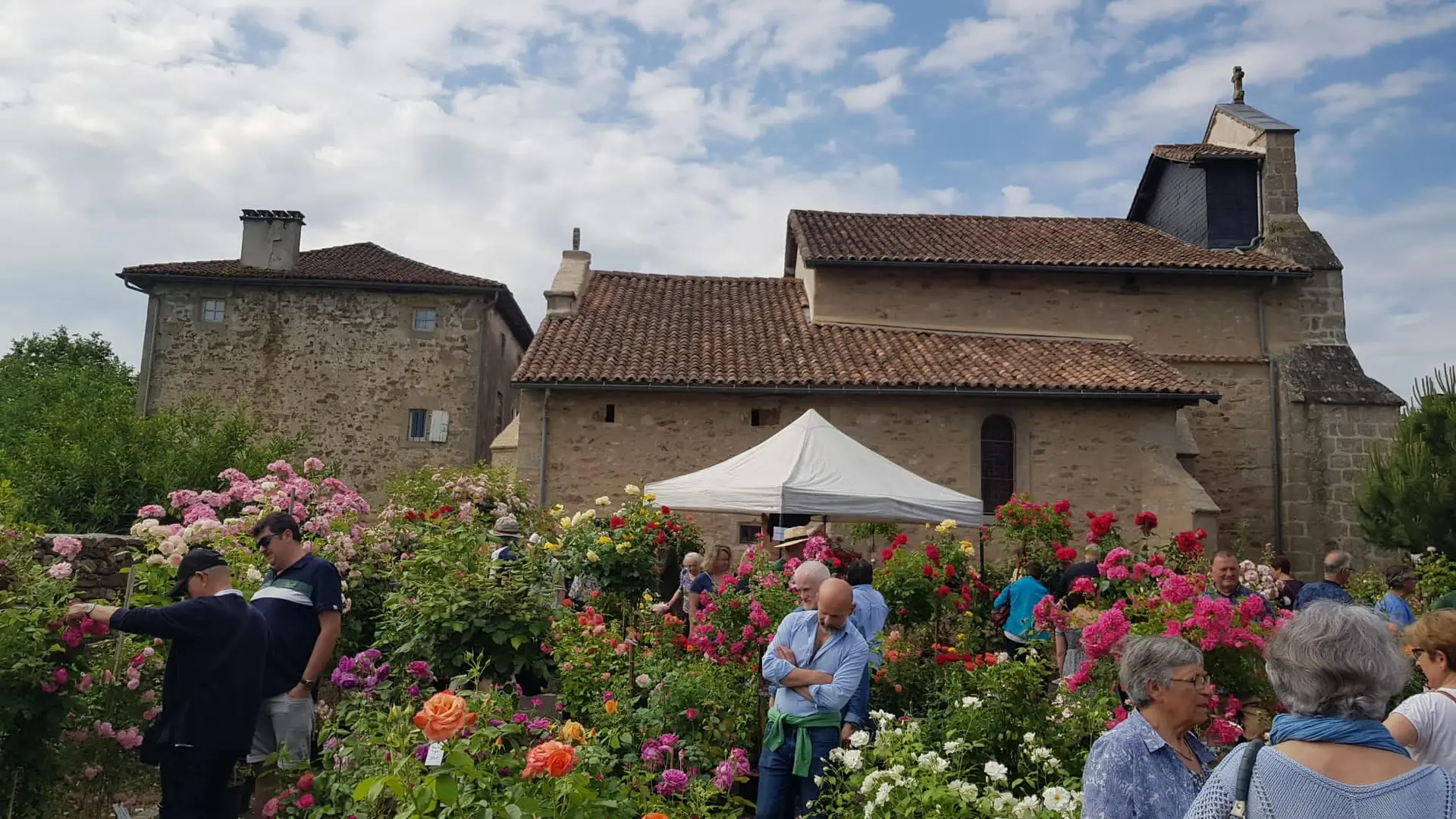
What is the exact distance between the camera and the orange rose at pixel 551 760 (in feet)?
9.63

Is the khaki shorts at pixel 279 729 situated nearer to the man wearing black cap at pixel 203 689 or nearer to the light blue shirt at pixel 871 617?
the man wearing black cap at pixel 203 689

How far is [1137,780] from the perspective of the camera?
2672 millimetres

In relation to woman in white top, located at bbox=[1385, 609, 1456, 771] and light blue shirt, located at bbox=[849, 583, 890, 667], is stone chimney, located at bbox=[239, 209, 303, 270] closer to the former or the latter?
light blue shirt, located at bbox=[849, 583, 890, 667]

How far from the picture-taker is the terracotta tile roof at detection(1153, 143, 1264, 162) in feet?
62.3

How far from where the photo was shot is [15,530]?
5.06m

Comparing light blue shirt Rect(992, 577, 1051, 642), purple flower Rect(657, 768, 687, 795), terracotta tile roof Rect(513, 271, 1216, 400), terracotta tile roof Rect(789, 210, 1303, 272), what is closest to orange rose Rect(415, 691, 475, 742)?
purple flower Rect(657, 768, 687, 795)

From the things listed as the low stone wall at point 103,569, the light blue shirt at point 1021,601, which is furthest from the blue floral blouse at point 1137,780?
the low stone wall at point 103,569

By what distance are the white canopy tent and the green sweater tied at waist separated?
14.2ft

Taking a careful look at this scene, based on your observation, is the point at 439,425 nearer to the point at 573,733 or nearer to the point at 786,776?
the point at 786,776

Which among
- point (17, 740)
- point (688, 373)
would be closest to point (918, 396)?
point (688, 373)

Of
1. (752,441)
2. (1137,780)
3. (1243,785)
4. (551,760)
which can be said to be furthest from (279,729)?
(752,441)

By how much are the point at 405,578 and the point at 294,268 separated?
1779 cm

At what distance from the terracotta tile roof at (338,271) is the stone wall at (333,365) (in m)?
0.34

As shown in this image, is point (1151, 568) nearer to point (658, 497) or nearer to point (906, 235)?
point (658, 497)
